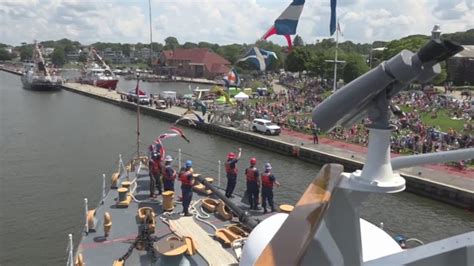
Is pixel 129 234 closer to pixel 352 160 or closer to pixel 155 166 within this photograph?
pixel 155 166

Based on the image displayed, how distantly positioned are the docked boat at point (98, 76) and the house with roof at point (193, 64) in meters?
27.1

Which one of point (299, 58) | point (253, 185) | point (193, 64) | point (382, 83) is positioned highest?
point (299, 58)

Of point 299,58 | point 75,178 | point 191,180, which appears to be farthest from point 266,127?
point 299,58

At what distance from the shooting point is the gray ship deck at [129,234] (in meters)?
11.0

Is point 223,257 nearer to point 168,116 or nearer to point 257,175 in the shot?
point 257,175

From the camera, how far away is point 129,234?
42.8 feet

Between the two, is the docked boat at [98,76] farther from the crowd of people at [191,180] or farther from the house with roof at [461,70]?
the crowd of people at [191,180]

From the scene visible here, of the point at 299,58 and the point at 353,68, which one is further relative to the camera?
the point at 299,58

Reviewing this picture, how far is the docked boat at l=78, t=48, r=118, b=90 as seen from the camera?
94.9 meters

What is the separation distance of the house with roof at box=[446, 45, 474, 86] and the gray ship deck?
72873mm

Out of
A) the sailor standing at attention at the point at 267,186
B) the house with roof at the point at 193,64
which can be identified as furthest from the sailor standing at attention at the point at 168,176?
the house with roof at the point at 193,64

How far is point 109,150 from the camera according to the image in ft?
127

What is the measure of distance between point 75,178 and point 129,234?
17.7 metres

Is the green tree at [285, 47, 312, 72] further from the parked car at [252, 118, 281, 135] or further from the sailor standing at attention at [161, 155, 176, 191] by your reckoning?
the sailor standing at attention at [161, 155, 176, 191]
